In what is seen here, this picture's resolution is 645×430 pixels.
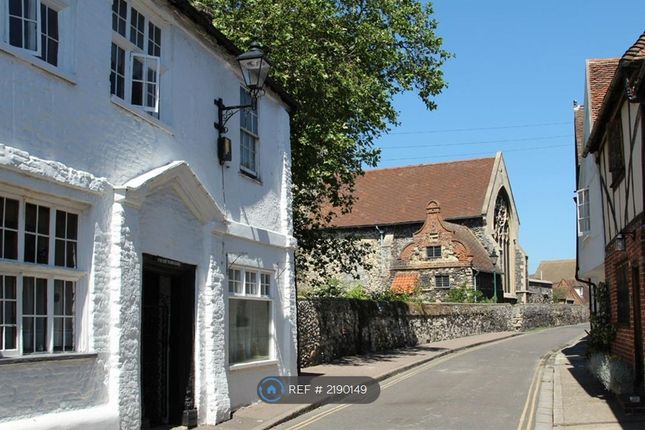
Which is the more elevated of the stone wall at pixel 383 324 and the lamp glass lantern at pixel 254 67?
the lamp glass lantern at pixel 254 67

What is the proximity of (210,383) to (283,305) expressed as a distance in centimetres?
363

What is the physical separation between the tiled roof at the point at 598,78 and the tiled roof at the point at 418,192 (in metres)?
32.8

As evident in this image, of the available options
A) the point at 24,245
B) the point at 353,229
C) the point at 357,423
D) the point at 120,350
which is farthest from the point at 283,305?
the point at 353,229

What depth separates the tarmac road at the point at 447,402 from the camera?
11.8m

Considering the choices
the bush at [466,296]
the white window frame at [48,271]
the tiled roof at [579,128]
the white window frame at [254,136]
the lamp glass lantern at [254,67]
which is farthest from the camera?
the bush at [466,296]

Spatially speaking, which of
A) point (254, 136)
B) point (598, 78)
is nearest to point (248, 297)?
point (254, 136)

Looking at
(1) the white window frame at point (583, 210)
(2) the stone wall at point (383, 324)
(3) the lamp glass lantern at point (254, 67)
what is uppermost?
(3) the lamp glass lantern at point (254, 67)

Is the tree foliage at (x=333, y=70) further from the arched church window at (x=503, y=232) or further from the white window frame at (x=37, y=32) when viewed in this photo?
the arched church window at (x=503, y=232)

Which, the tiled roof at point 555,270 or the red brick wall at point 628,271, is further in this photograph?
the tiled roof at point 555,270

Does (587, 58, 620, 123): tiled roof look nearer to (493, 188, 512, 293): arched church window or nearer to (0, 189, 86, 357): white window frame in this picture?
(0, 189, 86, 357): white window frame

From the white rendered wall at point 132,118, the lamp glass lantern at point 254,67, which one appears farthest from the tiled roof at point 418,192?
the lamp glass lantern at point 254,67

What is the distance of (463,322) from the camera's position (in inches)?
1516

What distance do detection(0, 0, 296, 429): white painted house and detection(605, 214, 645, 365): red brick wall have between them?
21.3ft

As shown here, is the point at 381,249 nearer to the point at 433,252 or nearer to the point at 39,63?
the point at 433,252
